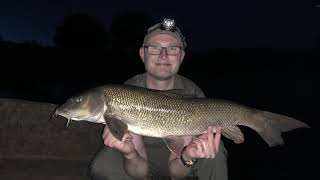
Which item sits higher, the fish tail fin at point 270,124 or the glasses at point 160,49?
the glasses at point 160,49

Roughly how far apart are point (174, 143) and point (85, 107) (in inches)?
33.4

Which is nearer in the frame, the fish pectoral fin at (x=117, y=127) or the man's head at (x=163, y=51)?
the fish pectoral fin at (x=117, y=127)

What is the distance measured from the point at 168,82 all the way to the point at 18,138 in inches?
Answer: 88.3

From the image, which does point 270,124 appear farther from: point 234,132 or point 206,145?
point 206,145

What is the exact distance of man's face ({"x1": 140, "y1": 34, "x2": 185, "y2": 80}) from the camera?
13.5ft

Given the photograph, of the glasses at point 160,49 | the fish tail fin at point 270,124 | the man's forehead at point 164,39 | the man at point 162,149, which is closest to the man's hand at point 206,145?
the man at point 162,149

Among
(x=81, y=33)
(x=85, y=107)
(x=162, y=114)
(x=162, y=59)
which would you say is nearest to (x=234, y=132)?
(x=162, y=114)

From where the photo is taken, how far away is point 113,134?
11.6 feet

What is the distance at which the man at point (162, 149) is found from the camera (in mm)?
3881

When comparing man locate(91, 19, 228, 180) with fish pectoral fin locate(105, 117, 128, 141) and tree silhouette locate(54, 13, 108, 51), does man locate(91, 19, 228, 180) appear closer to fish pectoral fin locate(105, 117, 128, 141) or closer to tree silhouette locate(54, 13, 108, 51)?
fish pectoral fin locate(105, 117, 128, 141)

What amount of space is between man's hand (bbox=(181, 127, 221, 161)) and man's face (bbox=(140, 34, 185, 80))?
2.33 ft

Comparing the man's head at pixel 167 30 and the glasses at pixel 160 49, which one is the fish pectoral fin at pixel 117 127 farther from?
the man's head at pixel 167 30

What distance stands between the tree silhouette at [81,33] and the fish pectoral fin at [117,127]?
1606 inches

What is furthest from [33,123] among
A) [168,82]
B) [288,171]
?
[288,171]
